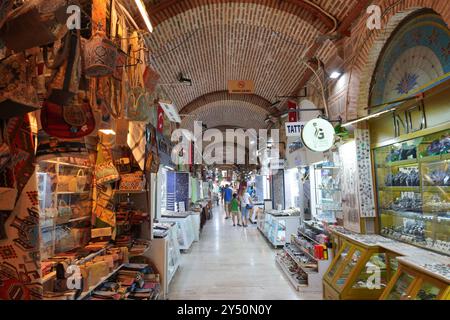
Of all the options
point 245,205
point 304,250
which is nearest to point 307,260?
point 304,250

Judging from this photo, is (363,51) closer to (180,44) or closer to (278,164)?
(180,44)

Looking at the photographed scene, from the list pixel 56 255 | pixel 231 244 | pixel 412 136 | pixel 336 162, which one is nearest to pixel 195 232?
pixel 231 244

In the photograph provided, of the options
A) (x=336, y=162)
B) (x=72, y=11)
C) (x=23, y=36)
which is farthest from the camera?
(x=336, y=162)

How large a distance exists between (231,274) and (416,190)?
3.46 metres

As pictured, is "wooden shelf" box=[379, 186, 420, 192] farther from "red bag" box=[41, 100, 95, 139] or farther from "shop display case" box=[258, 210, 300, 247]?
"shop display case" box=[258, 210, 300, 247]

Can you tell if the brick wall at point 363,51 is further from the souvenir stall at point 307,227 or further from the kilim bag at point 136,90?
the kilim bag at point 136,90

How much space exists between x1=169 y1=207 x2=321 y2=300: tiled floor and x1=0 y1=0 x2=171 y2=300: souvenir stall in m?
1.07

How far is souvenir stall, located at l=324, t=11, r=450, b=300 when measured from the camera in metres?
2.56

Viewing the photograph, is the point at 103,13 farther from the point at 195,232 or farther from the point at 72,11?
the point at 195,232

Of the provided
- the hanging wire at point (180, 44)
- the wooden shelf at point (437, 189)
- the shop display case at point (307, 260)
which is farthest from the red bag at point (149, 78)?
the shop display case at point (307, 260)

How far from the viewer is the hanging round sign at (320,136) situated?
418cm

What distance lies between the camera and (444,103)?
8.70 ft

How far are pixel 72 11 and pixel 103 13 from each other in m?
0.78

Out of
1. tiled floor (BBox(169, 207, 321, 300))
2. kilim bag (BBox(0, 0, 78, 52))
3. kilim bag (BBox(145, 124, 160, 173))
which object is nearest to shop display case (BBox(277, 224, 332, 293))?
tiled floor (BBox(169, 207, 321, 300))
